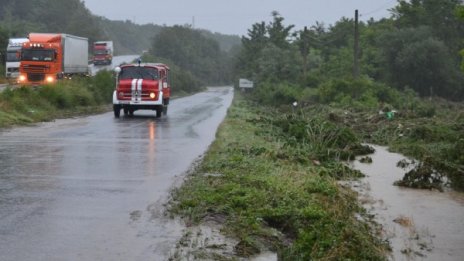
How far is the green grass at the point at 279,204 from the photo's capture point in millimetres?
7453

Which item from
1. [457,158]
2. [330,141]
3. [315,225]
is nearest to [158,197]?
[315,225]

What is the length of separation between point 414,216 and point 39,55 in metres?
37.6

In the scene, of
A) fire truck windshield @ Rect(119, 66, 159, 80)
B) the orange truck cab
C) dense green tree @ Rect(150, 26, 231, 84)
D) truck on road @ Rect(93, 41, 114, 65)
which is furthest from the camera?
dense green tree @ Rect(150, 26, 231, 84)

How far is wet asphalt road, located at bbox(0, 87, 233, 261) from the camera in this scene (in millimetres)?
7316

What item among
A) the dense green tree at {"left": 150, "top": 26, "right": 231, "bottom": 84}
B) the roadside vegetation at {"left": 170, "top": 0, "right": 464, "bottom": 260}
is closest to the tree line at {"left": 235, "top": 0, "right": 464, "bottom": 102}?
the roadside vegetation at {"left": 170, "top": 0, "right": 464, "bottom": 260}

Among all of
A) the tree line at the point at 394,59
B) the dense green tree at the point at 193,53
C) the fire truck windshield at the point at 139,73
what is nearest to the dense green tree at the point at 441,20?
the tree line at the point at 394,59

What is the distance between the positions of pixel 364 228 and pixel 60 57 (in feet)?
128

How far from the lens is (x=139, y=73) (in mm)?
31453

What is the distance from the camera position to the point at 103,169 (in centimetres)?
1323

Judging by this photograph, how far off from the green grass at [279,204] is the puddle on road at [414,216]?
0.48 meters

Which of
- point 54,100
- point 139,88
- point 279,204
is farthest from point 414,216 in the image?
point 54,100

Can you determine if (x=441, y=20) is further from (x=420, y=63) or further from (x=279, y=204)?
(x=279, y=204)

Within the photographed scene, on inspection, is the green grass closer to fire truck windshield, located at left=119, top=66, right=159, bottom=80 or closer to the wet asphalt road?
the wet asphalt road

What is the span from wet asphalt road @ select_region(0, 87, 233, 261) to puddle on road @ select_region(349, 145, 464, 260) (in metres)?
3.39
